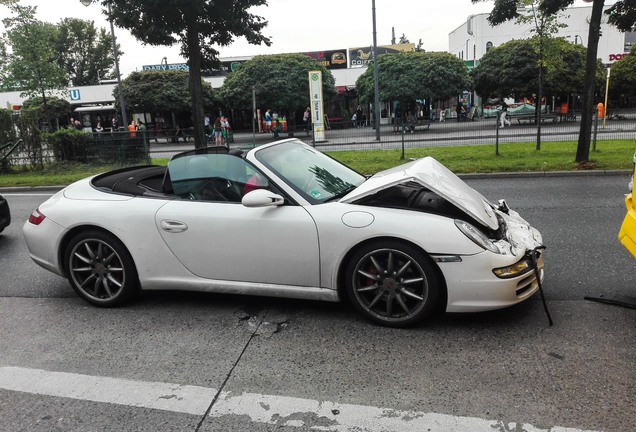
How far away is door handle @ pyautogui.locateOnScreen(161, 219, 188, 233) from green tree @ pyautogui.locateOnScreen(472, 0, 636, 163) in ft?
38.0

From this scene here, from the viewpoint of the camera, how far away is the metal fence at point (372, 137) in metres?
16.8

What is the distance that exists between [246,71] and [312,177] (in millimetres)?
33107

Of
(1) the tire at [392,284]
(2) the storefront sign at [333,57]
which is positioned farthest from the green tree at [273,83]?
(1) the tire at [392,284]

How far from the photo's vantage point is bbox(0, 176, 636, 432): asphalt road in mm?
2699

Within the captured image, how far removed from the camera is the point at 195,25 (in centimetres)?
1516

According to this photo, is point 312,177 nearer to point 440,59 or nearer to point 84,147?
point 84,147

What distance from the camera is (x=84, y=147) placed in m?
17.0

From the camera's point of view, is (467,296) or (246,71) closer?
(467,296)

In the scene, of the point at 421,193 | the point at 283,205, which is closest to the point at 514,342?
the point at 421,193

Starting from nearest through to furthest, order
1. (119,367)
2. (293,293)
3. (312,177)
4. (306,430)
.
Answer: (306,430) < (119,367) < (293,293) < (312,177)

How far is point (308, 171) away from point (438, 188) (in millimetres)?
1183

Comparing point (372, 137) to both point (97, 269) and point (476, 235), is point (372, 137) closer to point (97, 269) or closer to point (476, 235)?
point (97, 269)

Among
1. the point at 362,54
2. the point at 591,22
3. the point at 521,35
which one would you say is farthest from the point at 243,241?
the point at 362,54

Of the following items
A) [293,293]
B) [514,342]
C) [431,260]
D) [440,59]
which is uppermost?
[440,59]
